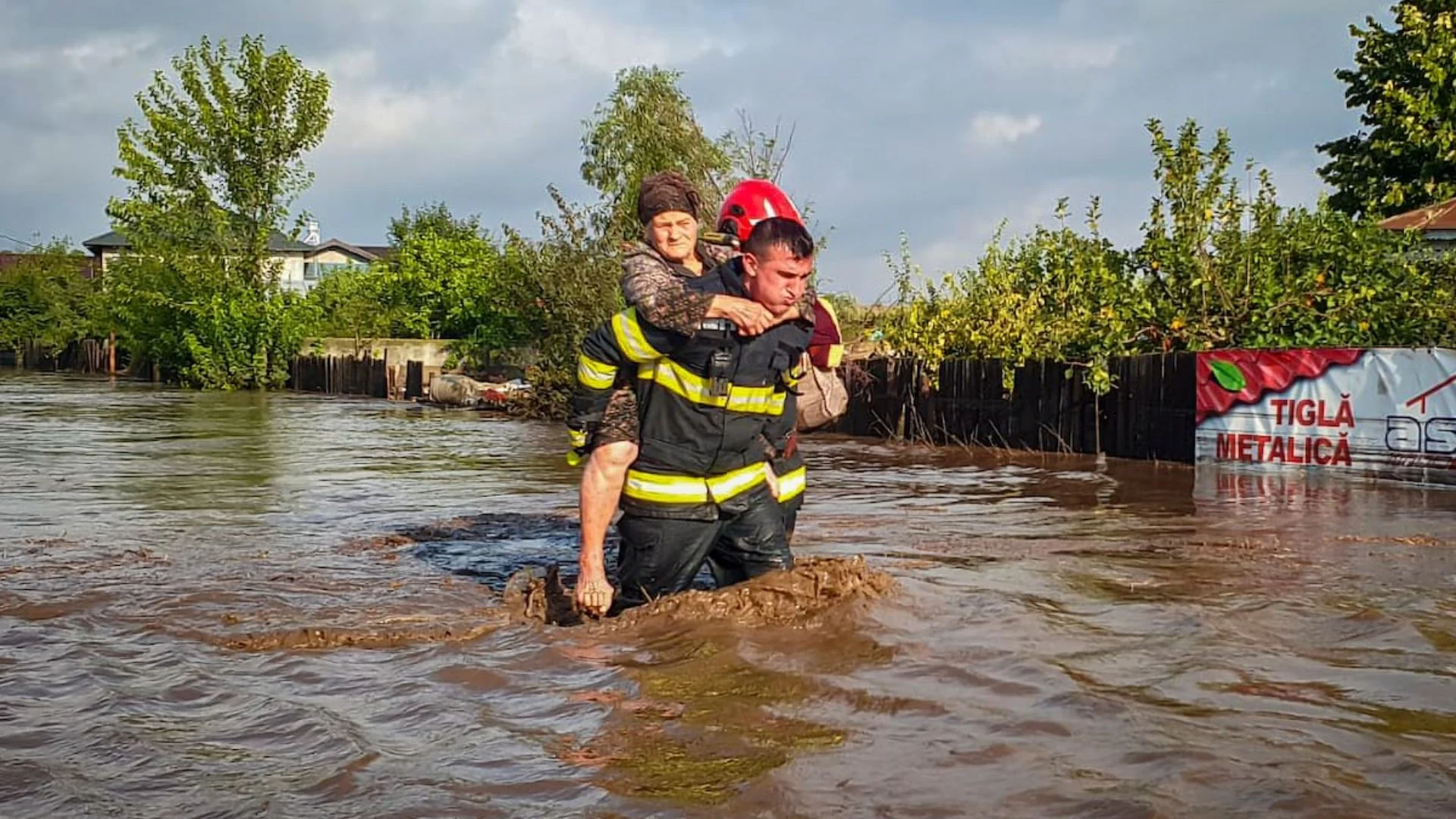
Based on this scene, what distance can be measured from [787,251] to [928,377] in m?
15.9

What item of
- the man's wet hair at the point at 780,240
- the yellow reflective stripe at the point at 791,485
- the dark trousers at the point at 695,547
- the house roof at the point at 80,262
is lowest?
the dark trousers at the point at 695,547

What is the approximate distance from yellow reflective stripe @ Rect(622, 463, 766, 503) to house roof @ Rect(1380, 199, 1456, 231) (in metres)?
20.3

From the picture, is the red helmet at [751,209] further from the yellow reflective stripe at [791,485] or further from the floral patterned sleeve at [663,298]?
the yellow reflective stripe at [791,485]

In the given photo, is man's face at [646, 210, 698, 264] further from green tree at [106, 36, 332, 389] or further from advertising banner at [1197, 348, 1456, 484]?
green tree at [106, 36, 332, 389]

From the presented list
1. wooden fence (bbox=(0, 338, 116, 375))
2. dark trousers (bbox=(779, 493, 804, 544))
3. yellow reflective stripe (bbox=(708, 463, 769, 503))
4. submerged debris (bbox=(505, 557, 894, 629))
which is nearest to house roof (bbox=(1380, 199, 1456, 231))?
dark trousers (bbox=(779, 493, 804, 544))

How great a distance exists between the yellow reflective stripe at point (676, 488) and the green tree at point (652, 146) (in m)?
22.0

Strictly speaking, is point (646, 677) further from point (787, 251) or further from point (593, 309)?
point (593, 309)

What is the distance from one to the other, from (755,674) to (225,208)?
46.7 meters

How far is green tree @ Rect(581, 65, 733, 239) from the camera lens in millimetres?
29906

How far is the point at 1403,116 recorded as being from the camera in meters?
27.1

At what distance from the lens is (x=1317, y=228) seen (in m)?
18.5

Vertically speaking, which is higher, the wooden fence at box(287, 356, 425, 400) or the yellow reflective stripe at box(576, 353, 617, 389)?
the wooden fence at box(287, 356, 425, 400)

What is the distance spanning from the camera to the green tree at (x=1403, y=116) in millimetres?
26344

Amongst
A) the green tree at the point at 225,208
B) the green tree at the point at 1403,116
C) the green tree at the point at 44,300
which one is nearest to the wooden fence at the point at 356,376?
the green tree at the point at 225,208
